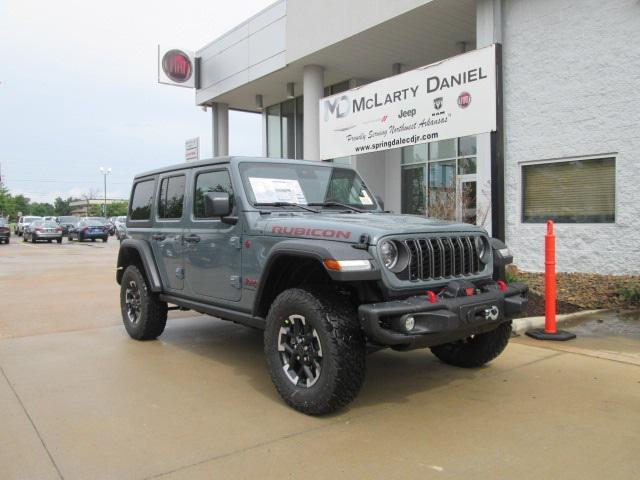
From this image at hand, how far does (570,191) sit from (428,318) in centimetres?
798

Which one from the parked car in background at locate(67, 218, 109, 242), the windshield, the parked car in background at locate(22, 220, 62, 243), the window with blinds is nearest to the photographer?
the windshield

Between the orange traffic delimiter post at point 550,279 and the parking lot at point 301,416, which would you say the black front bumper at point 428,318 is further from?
the orange traffic delimiter post at point 550,279

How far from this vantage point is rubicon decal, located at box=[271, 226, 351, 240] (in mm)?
3779

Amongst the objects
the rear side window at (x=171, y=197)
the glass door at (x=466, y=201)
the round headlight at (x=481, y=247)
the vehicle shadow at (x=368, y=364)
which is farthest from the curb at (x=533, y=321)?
the glass door at (x=466, y=201)

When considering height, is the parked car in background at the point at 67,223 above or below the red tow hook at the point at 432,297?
above

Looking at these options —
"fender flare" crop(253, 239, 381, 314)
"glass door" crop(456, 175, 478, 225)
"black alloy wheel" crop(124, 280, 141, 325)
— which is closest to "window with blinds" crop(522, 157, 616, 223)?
"glass door" crop(456, 175, 478, 225)

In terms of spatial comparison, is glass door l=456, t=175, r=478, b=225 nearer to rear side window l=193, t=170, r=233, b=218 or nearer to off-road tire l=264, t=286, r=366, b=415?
rear side window l=193, t=170, r=233, b=218

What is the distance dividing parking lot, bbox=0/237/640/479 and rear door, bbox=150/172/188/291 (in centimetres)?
84

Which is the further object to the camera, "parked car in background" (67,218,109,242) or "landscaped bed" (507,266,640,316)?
"parked car in background" (67,218,109,242)

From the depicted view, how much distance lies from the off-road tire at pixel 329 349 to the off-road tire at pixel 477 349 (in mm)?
1568

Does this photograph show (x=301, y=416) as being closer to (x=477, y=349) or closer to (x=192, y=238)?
(x=477, y=349)

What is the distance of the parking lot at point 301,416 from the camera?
10.2 feet

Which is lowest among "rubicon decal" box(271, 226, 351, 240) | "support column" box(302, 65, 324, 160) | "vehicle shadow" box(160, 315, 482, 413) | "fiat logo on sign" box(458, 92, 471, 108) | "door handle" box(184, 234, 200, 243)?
"vehicle shadow" box(160, 315, 482, 413)

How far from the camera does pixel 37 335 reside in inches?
261
